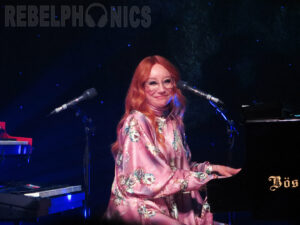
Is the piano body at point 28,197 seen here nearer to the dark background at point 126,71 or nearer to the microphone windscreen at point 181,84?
the dark background at point 126,71

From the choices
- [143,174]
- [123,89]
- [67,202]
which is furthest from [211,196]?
[123,89]

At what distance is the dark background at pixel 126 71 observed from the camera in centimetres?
364

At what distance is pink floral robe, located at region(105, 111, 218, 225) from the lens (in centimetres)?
263

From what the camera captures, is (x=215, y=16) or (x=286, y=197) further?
(x=215, y=16)

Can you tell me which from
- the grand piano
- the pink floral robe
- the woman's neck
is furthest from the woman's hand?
the woman's neck

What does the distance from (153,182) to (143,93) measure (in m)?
1.03

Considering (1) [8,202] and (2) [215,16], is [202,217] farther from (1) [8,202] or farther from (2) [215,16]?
(2) [215,16]

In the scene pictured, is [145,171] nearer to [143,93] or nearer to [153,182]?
[153,182]

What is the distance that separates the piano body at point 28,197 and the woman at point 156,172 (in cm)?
32

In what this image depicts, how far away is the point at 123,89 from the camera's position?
3.65m

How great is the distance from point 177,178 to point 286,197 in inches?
27.7

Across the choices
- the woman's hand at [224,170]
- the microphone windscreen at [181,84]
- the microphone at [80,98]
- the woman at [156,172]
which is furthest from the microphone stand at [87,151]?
the woman's hand at [224,170]

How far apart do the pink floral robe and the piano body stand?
332 mm

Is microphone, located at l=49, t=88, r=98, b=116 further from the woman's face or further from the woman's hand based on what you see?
the woman's hand
